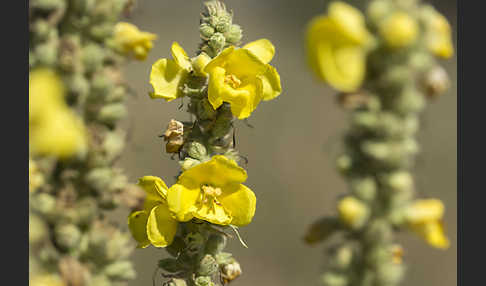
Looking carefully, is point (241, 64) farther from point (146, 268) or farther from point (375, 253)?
point (146, 268)

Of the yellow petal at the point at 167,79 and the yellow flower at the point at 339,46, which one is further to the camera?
the yellow petal at the point at 167,79

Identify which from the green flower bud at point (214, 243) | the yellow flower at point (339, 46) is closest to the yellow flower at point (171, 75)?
the green flower bud at point (214, 243)

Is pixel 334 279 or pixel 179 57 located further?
pixel 179 57

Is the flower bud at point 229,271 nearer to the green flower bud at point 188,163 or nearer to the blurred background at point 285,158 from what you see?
the green flower bud at point 188,163

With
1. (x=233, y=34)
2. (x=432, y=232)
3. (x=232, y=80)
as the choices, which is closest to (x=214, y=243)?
(x=232, y=80)

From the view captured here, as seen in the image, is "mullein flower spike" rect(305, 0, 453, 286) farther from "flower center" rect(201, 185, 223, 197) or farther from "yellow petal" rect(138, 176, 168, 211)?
"yellow petal" rect(138, 176, 168, 211)

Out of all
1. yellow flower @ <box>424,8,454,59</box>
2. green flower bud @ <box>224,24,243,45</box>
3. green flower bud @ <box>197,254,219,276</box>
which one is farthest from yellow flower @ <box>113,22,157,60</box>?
yellow flower @ <box>424,8,454,59</box>

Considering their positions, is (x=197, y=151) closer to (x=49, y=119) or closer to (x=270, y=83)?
(x=270, y=83)

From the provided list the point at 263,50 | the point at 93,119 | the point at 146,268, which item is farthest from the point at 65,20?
the point at 146,268
